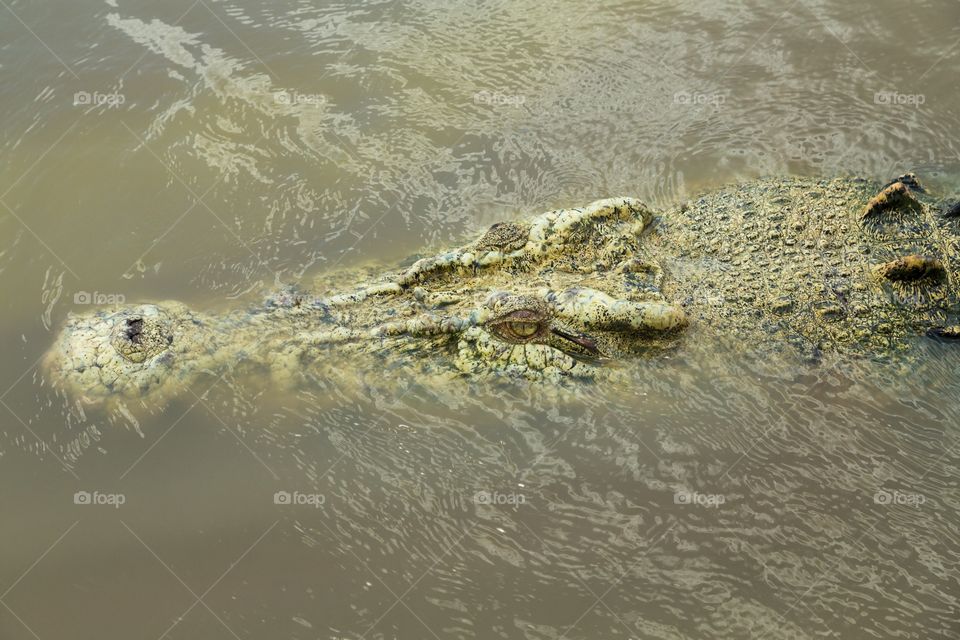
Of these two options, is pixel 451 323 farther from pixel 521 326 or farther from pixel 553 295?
pixel 553 295

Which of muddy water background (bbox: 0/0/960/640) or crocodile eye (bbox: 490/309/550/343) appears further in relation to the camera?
crocodile eye (bbox: 490/309/550/343)

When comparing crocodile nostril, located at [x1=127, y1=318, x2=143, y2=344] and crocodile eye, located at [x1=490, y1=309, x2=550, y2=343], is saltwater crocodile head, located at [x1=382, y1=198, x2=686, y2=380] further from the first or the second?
crocodile nostril, located at [x1=127, y1=318, x2=143, y2=344]

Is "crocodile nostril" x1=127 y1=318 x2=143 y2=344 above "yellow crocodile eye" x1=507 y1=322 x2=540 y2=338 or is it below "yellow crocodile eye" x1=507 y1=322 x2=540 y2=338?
below

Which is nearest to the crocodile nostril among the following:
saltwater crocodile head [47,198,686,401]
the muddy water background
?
saltwater crocodile head [47,198,686,401]

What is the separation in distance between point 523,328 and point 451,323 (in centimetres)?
46

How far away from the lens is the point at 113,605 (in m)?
4.27

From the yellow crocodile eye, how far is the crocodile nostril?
233cm

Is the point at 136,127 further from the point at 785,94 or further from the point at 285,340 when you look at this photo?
the point at 785,94

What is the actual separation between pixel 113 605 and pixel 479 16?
628 cm

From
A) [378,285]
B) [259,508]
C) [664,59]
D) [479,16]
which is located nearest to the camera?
[259,508]

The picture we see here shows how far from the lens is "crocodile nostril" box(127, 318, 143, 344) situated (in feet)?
16.4

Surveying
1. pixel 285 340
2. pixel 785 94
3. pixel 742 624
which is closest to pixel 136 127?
pixel 285 340

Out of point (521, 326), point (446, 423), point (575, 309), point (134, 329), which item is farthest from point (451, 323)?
point (134, 329)

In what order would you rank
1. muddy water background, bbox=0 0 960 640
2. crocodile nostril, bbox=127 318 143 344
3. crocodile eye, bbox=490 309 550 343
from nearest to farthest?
1. muddy water background, bbox=0 0 960 640
2. crocodile eye, bbox=490 309 550 343
3. crocodile nostril, bbox=127 318 143 344
